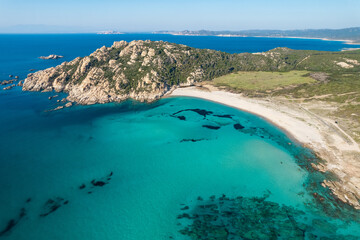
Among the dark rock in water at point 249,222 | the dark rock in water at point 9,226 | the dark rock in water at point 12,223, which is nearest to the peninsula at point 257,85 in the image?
the dark rock in water at point 249,222

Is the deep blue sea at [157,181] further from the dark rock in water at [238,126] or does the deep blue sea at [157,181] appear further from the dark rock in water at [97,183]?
the dark rock in water at [238,126]

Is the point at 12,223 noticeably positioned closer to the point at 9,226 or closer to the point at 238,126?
the point at 9,226

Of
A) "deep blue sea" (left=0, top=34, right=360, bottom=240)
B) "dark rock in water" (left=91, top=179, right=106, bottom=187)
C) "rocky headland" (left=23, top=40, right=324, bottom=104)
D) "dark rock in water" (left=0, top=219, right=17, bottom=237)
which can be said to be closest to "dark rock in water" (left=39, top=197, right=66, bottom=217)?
"deep blue sea" (left=0, top=34, right=360, bottom=240)

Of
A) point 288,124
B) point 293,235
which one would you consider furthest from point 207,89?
point 293,235

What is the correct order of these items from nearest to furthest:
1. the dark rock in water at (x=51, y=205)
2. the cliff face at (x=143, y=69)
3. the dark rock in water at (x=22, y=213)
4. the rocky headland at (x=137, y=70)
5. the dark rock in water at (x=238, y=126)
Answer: the dark rock in water at (x=22, y=213) < the dark rock in water at (x=51, y=205) < the dark rock in water at (x=238, y=126) < the rocky headland at (x=137, y=70) < the cliff face at (x=143, y=69)

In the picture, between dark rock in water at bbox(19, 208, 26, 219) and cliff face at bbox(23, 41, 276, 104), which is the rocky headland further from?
dark rock in water at bbox(19, 208, 26, 219)

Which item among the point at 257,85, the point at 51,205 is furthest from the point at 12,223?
the point at 257,85
